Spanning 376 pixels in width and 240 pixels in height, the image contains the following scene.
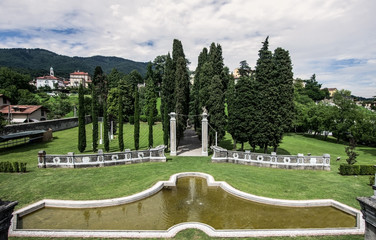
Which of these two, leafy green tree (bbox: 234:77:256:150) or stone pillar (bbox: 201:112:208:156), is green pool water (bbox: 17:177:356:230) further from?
stone pillar (bbox: 201:112:208:156)

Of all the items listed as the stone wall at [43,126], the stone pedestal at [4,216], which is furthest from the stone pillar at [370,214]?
the stone wall at [43,126]

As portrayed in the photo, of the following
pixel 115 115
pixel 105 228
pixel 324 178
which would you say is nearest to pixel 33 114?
pixel 115 115

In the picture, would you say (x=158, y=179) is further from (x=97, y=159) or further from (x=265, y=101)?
(x=265, y=101)

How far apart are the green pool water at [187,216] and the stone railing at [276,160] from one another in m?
8.16

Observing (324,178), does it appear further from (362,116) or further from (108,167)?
(362,116)

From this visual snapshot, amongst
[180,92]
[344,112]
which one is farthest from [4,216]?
[344,112]

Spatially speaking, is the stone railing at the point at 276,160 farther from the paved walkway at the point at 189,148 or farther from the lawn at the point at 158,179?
the paved walkway at the point at 189,148

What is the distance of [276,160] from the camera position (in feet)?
68.4

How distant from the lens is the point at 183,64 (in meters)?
27.5

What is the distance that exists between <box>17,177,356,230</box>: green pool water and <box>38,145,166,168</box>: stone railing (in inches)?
300

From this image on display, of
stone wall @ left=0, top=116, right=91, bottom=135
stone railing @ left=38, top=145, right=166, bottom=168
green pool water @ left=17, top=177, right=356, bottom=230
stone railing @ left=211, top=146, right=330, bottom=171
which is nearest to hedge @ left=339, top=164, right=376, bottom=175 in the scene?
stone railing @ left=211, top=146, right=330, bottom=171

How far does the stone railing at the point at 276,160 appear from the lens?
2023cm

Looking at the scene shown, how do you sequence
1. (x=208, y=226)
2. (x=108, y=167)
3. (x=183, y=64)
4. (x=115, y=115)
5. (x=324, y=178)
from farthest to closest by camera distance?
(x=115, y=115) < (x=183, y=64) < (x=108, y=167) < (x=324, y=178) < (x=208, y=226)

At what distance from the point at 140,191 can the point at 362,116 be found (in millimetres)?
38042
